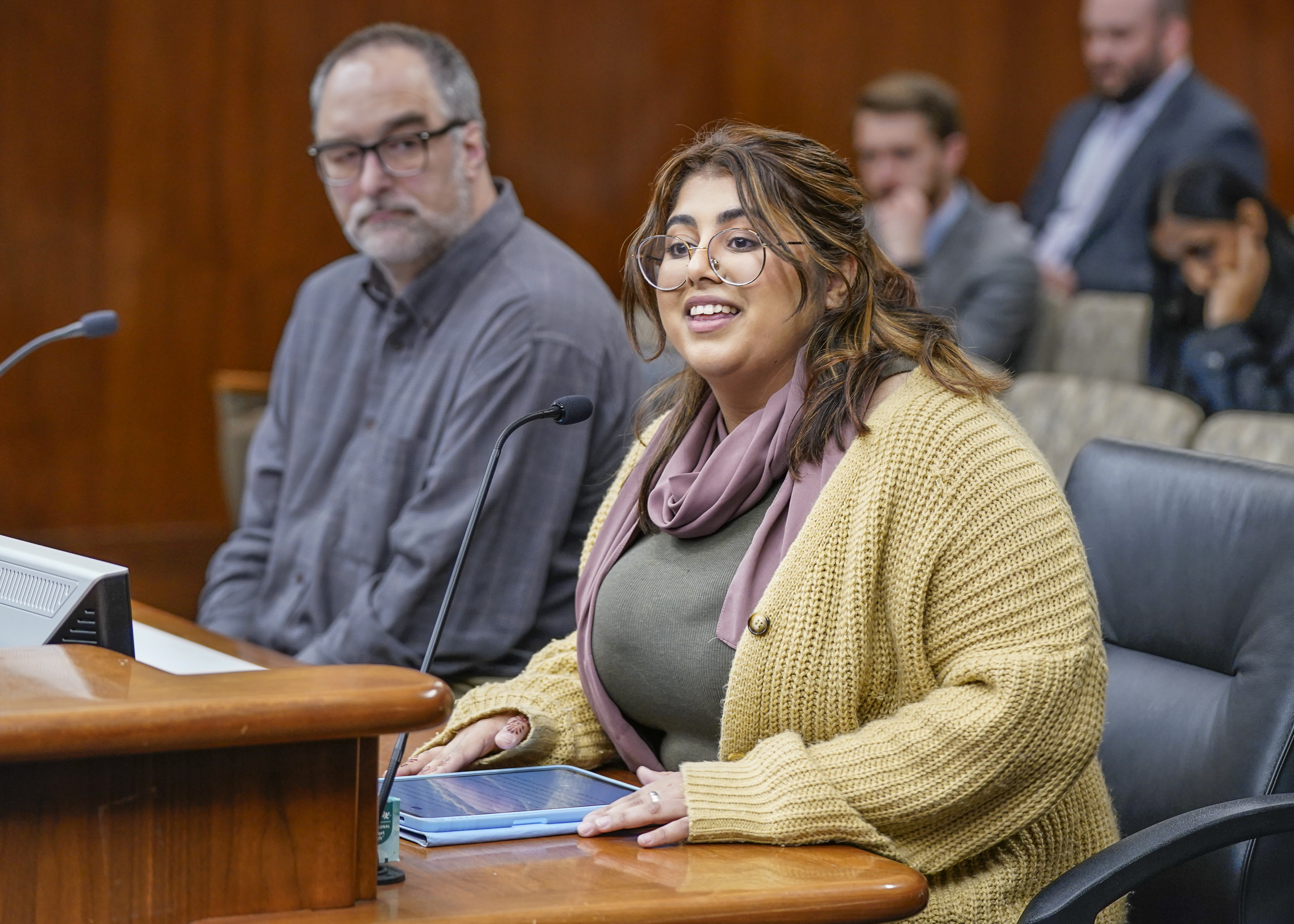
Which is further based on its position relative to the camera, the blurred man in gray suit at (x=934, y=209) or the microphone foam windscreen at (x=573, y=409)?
the blurred man in gray suit at (x=934, y=209)

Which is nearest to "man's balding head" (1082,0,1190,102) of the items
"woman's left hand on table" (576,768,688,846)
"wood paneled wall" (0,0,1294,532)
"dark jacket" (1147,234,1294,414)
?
"wood paneled wall" (0,0,1294,532)

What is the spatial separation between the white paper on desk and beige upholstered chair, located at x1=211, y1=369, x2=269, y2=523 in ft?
7.01

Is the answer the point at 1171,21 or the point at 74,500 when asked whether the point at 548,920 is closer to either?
the point at 74,500

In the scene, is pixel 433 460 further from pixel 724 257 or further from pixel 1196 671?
pixel 1196 671

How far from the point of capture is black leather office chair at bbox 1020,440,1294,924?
57.9 inches

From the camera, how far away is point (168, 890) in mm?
971

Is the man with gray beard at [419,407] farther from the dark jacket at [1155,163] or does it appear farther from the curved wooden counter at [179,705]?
the dark jacket at [1155,163]

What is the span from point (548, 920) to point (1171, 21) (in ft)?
14.6

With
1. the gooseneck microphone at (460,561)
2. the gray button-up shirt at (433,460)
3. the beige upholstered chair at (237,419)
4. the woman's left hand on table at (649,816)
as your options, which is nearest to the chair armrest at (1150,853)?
the woman's left hand on table at (649,816)

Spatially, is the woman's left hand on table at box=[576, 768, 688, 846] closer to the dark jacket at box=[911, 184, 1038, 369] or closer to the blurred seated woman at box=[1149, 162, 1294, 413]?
the blurred seated woman at box=[1149, 162, 1294, 413]

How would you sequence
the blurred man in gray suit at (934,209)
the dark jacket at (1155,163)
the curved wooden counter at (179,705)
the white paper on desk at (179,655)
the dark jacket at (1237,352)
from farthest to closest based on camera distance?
1. the dark jacket at (1155,163)
2. the blurred man in gray suit at (934,209)
3. the dark jacket at (1237,352)
4. the white paper on desk at (179,655)
5. the curved wooden counter at (179,705)

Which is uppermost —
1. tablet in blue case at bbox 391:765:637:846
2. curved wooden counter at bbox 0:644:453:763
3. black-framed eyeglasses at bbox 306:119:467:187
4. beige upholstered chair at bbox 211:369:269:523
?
black-framed eyeglasses at bbox 306:119:467:187

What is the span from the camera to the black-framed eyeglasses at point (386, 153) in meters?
2.42

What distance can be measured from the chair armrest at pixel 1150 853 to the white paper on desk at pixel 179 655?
86 centimetres
